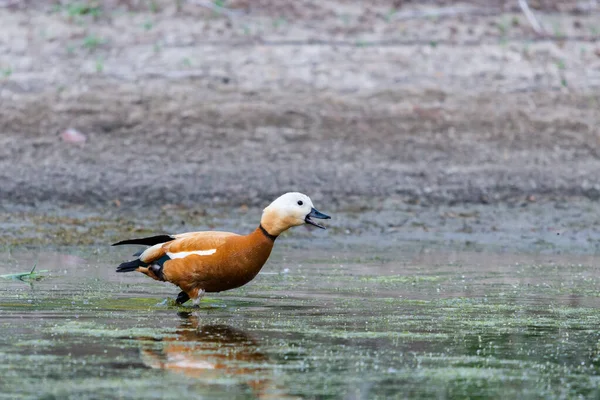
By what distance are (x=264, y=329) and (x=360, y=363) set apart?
44.5 inches

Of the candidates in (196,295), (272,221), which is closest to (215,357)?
(196,295)

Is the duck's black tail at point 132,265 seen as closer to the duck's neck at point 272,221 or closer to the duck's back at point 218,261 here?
the duck's back at point 218,261

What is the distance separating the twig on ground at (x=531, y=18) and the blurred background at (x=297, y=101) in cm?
4

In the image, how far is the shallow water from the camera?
6.01 meters

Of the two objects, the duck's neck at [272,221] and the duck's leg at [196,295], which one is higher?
the duck's neck at [272,221]

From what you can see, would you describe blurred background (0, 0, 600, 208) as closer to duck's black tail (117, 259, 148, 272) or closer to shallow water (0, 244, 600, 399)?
shallow water (0, 244, 600, 399)

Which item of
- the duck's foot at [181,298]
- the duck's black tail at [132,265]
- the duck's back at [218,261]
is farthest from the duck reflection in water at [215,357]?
the duck's black tail at [132,265]

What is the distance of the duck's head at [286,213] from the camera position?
871cm

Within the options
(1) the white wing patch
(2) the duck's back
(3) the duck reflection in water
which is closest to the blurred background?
(1) the white wing patch

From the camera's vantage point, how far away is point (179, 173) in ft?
45.8

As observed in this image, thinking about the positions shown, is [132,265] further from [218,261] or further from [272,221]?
[272,221]

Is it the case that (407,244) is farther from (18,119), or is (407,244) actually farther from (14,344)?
(14,344)

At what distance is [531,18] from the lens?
1702 centimetres

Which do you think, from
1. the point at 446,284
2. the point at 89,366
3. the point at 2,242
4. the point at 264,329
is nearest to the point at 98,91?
the point at 2,242
